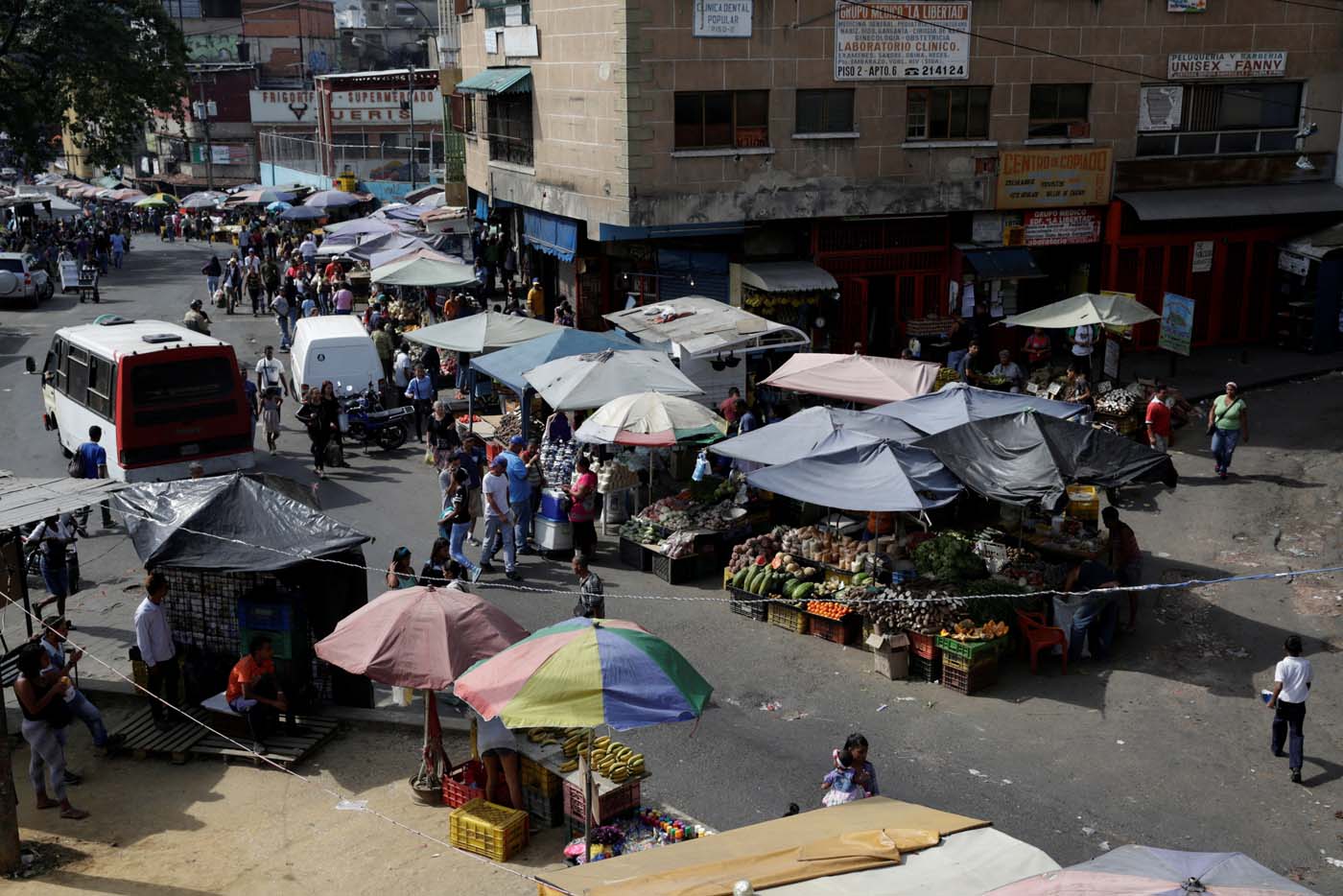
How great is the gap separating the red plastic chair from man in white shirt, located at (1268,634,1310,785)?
2.60 m

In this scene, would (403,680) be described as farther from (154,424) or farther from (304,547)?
(154,424)

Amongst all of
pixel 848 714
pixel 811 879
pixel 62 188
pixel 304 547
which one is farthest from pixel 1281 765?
pixel 62 188

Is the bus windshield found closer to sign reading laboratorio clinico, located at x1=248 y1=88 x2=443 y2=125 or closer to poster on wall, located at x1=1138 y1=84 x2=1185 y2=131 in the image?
poster on wall, located at x1=1138 y1=84 x2=1185 y2=131

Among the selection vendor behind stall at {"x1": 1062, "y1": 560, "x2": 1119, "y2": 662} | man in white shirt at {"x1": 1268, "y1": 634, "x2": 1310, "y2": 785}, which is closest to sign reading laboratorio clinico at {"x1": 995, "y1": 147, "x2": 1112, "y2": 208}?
vendor behind stall at {"x1": 1062, "y1": 560, "x2": 1119, "y2": 662}

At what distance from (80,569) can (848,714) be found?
36.5ft

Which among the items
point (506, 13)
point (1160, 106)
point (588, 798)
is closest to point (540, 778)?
point (588, 798)

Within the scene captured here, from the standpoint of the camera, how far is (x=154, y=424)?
61.5 feet

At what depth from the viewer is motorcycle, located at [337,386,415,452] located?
2300 cm

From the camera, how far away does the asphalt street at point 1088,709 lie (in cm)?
1112

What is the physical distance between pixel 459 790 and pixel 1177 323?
64.0 ft

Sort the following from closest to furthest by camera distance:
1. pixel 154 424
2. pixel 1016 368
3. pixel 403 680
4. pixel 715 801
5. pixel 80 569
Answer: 1. pixel 403 680
2. pixel 715 801
3. pixel 80 569
4. pixel 154 424
5. pixel 1016 368

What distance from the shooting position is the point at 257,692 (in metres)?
11.8

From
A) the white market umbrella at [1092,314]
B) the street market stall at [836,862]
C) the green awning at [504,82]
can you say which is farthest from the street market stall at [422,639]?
the green awning at [504,82]

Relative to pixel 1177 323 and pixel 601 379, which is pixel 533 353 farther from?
pixel 1177 323
